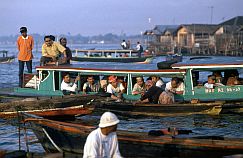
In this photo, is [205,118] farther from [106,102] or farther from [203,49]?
[203,49]

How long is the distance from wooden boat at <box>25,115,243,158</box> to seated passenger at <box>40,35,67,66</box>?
7.36 meters

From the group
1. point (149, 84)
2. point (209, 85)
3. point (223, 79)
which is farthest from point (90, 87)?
point (223, 79)

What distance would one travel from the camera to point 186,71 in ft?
48.4

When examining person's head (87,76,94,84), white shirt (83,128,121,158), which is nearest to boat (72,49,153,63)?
person's head (87,76,94,84)

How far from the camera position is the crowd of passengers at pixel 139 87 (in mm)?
14398

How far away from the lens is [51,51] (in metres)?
16.8

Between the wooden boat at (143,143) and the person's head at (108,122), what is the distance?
1.76 meters

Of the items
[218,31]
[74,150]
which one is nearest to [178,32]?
[218,31]

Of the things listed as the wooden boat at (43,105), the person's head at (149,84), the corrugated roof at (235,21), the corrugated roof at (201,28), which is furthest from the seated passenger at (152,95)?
the corrugated roof at (235,21)

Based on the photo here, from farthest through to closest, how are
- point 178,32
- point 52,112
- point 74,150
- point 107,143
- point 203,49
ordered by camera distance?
point 178,32 → point 203,49 → point 52,112 → point 74,150 → point 107,143

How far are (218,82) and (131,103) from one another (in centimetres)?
292

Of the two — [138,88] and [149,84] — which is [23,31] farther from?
[149,84]

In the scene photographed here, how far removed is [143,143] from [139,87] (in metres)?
6.85

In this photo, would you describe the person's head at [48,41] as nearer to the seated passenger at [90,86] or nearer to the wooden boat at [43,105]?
the seated passenger at [90,86]
